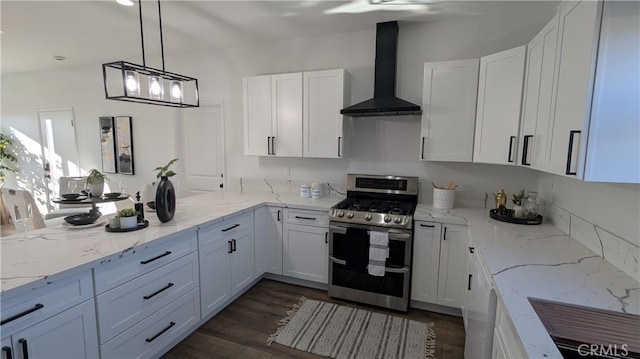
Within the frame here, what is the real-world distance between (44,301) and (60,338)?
221 millimetres

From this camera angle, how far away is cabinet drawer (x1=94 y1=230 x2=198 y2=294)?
1624 millimetres

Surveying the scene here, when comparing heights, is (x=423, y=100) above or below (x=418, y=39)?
below

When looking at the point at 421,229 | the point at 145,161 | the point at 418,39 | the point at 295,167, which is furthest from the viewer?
the point at 145,161

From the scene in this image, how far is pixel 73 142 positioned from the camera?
5.14 m

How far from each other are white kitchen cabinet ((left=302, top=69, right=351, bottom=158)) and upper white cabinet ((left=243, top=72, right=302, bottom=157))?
0.32ft

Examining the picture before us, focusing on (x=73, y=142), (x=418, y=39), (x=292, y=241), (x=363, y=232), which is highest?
(x=418, y=39)

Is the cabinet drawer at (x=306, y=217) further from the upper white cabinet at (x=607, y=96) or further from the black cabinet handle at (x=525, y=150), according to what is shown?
the upper white cabinet at (x=607, y=96)

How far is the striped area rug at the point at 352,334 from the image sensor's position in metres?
2.23

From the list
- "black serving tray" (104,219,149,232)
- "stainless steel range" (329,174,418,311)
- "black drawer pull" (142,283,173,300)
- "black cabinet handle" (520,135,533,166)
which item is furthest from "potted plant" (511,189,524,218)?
"black serving tray" (104,219,149,232)

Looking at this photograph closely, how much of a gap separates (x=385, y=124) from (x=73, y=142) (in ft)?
17.6

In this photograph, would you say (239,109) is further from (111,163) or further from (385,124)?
(111,163)

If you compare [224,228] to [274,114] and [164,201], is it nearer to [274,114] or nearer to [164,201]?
[164,201]

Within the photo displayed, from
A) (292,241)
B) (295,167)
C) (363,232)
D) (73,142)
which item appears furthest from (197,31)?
(73,142)

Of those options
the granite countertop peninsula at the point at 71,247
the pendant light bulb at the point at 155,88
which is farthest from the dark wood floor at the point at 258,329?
the pendant light bulb at the point at 155,88
